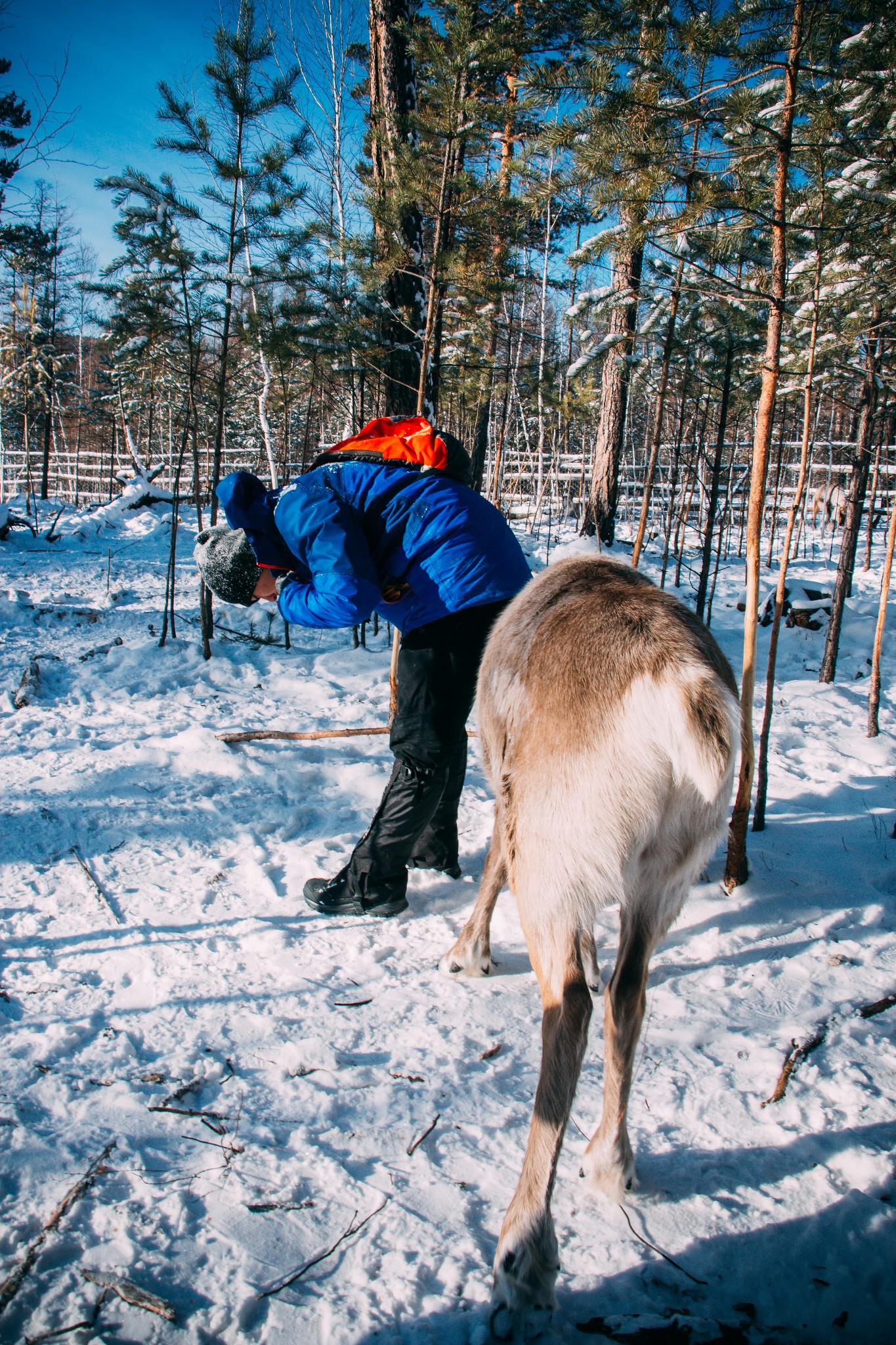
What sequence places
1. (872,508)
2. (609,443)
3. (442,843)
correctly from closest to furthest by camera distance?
(442,843) < (609,443) < (872,508)

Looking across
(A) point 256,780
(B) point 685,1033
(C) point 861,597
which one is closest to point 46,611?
(A) point 256,780

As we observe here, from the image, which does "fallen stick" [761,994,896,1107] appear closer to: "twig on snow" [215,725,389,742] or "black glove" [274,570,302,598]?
"black glove" [274,570,302,598]

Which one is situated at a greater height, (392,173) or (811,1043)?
(392,173)

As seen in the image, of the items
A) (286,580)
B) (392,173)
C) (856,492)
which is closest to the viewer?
(286,580)

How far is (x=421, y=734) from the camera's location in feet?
8.80

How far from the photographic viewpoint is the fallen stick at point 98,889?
2668mm

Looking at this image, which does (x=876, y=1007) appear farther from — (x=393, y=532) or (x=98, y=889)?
(x=98, y=889)

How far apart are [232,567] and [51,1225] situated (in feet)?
6.49

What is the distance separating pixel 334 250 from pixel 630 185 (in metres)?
3.72

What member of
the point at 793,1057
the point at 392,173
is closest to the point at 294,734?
the point at 793,1057

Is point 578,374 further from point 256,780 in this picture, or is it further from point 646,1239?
point 646,1239

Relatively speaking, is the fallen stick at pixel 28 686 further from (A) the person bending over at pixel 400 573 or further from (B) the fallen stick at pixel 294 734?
(A) the person bending over at pixel 400 573

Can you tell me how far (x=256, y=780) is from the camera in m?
3.80

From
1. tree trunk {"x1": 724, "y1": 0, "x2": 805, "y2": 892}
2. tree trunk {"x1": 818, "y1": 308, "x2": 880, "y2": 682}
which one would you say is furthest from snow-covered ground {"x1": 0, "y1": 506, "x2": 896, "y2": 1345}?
tree trunk {"x1": 818, "y1": 308, "x2": 880, "y2": 682}
